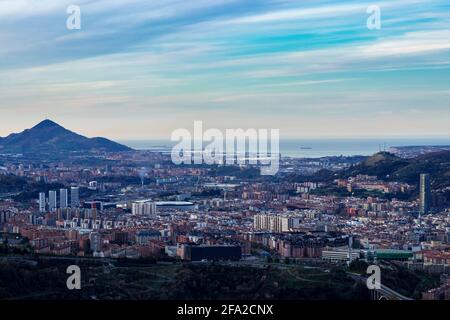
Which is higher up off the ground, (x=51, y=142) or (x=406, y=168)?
(x=51, y=142)

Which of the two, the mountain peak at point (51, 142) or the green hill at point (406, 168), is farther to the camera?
the mountain peak at point (51, 142)

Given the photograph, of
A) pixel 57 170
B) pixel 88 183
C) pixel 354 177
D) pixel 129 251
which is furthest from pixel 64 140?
pixel 129 251

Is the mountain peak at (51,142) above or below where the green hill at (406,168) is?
above

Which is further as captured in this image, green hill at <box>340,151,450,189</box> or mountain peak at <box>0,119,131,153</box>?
mountain peak at <box>0,119,131,153</box>

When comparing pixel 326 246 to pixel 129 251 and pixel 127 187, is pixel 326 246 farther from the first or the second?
pixel 127 187

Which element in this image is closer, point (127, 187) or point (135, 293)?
point (135, 293)

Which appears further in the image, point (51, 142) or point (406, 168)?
point (51, 142)

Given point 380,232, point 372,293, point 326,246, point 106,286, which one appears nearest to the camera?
point 372,293

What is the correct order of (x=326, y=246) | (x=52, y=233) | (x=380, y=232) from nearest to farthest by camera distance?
(x=326, y=246) < (x=52, y=233) < (x=380, y=232)

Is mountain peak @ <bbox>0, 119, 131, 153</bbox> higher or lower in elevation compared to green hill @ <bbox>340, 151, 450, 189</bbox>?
higher

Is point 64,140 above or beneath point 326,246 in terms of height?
above

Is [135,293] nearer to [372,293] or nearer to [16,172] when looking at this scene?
[372,293]
